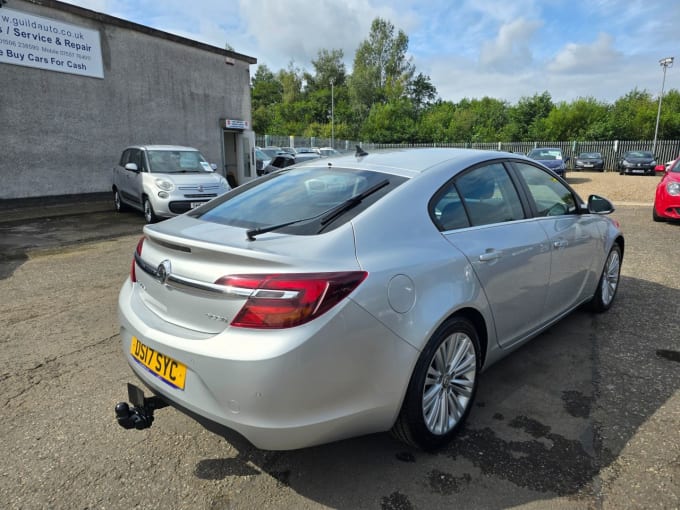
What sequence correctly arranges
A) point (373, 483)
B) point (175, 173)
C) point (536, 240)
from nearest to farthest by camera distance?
point (373, 483) < point (536, 240) < point (175, 173)

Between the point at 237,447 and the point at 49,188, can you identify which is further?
the point at 49,188

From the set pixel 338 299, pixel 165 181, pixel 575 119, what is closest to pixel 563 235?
pixel 338 299

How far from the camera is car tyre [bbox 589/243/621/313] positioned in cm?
429

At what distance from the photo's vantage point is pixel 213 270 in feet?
6.64

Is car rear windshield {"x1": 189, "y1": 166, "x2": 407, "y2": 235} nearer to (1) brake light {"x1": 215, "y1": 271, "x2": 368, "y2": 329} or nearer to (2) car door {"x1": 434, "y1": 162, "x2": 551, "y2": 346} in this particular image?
(1) brake light {"x1": 215, "y1": 271, "x2": 368, "y2": 329}

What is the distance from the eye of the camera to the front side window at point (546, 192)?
3412mm

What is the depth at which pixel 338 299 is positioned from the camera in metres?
1.92

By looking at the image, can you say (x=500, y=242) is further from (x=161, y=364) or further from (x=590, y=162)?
(x=590, y=162)

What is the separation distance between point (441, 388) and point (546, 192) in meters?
2.00

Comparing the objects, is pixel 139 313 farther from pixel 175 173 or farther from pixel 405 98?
pixel 405 98

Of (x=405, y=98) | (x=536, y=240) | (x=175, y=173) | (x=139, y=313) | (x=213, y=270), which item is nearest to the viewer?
(x=213, y=270)

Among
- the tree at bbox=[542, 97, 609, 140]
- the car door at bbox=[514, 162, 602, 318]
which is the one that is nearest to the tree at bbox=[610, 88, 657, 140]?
the tree at bbox=[542, 97, 609, 140]

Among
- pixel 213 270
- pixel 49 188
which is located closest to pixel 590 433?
pixel 213 270

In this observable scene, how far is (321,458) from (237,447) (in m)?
0.47
